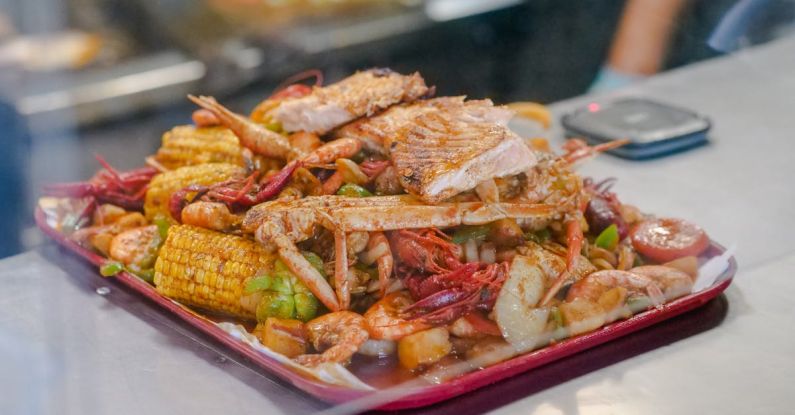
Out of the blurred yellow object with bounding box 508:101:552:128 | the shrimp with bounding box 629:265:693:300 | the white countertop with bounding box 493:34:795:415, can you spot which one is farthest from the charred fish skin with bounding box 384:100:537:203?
the blurred yellow object with bounding box 508:101:552:128

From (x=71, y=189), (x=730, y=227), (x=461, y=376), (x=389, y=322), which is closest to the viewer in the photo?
(x=461, y=376)

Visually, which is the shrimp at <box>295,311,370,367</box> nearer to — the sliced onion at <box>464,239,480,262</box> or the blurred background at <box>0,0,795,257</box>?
the sliced onion at <box>464,239,480,262</box>

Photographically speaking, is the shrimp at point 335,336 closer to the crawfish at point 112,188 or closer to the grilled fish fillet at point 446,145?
the grilled fish fillet at point 446,145

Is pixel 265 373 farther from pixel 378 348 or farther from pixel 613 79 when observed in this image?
pixel 613 79

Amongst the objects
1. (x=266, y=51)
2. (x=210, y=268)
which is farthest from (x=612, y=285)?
(x=266, y=51)

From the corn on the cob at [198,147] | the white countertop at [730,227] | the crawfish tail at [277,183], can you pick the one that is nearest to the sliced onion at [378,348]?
the white countertop at [730,227]

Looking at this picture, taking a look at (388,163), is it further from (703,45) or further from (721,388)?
(703,45)
